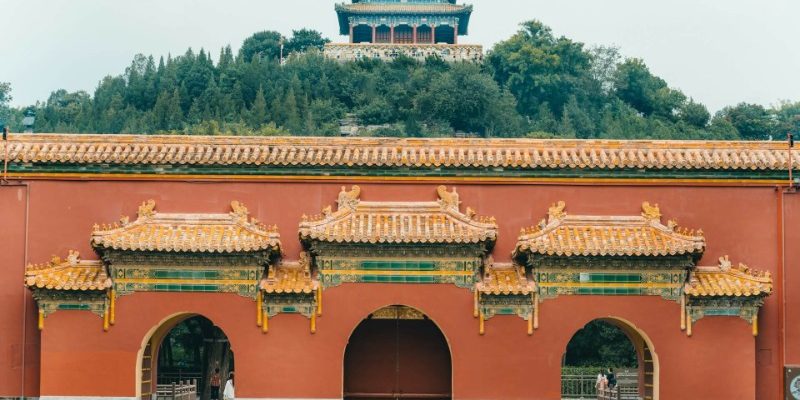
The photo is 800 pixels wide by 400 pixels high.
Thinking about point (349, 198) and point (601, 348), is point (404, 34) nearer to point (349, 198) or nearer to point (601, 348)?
point (601, 348)

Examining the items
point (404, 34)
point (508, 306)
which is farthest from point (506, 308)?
point (404, 34)

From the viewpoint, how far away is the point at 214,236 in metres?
22.8

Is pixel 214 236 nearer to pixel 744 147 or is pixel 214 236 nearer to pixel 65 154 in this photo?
pixel 65 154

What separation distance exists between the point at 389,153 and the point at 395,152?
0.38 ft

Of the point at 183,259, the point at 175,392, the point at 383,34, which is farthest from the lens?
the point at 383,34

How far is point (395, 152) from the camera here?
24.0 m

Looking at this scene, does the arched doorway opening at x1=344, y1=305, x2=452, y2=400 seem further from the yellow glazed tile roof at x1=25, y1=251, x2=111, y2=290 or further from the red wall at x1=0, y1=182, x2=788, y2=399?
the yellow glazed tile roof at x1=25, y1=251, x2=111, y2=290

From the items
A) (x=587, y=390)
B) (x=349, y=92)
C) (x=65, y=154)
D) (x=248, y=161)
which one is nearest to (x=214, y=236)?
(x=248, y=161)

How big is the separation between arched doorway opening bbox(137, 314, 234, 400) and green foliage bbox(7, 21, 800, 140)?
29867 mm

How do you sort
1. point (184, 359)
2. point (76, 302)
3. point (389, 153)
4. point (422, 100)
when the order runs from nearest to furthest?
point (76, 302)
point (389, 153)
point (184, 359)
point (422, 100)

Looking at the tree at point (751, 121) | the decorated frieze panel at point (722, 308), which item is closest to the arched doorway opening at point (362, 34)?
the tree at point (751, 121)

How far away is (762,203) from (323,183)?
8.27 meters

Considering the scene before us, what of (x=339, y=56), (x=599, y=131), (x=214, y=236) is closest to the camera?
(x=214, y=236)

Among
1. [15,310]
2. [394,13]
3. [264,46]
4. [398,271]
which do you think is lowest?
[15,310]
